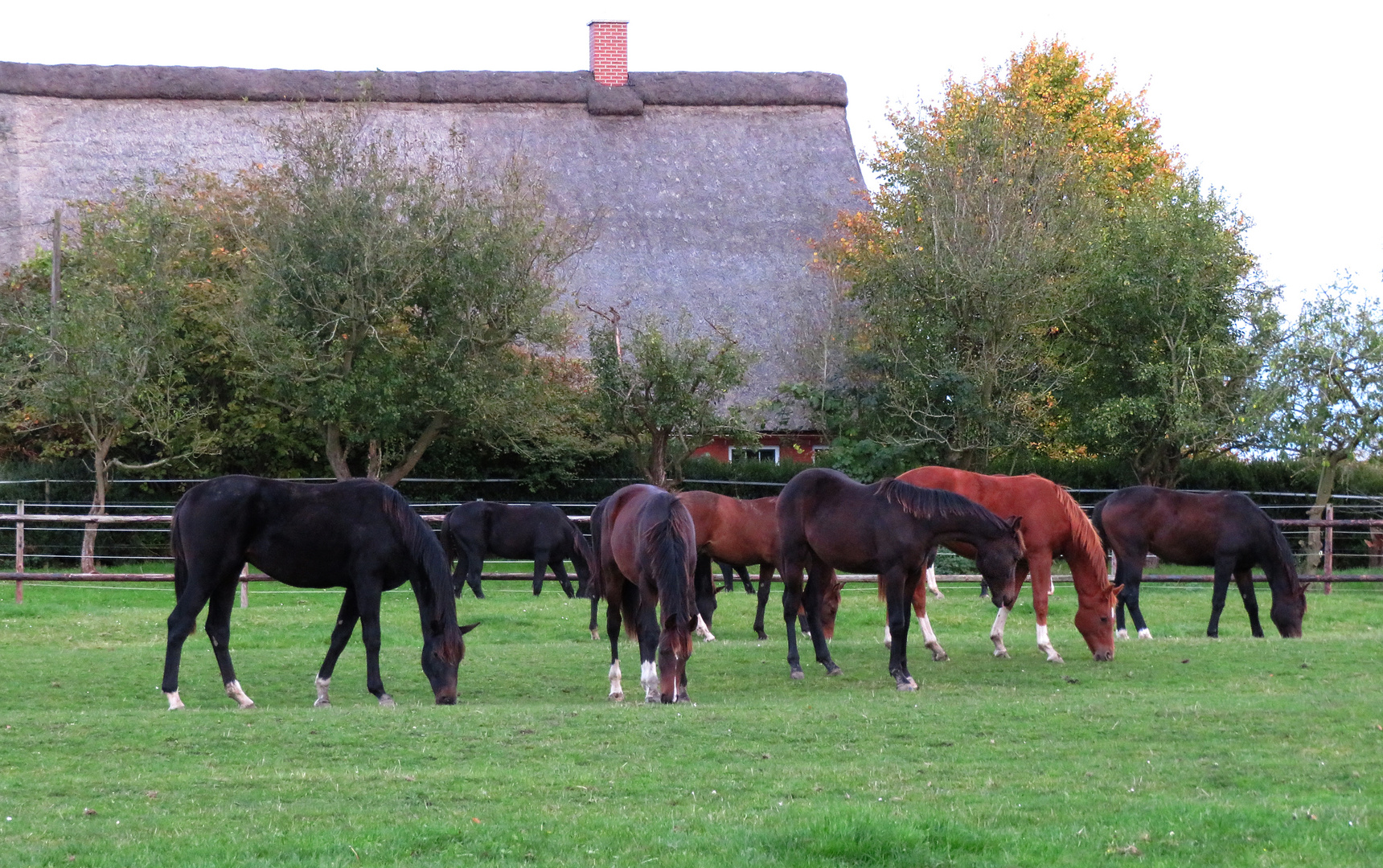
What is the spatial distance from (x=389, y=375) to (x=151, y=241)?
6.11 meters

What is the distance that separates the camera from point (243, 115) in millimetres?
36781

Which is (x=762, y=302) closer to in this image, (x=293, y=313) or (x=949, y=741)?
(x=293, y=313)

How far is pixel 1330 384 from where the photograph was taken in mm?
23875

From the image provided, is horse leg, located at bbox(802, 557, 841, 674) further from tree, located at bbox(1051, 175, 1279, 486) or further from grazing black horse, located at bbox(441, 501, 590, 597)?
tree, located at bbox(1051, 175, 1279, 486)

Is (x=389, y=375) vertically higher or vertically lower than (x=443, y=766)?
higher

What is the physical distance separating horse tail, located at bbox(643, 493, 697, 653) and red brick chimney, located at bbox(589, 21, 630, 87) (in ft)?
102

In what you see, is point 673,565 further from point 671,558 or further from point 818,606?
point 818,606

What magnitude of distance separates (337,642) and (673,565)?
2.82 m

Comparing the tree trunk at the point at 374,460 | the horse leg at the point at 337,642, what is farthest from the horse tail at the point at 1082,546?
the tree trunk at the point at 374,460

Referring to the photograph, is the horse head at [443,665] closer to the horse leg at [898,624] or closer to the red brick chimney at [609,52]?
the horse leg at [898,624]

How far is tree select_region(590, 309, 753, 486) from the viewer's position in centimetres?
2492

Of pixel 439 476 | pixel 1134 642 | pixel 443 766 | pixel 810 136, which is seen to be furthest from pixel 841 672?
pixel 810 136

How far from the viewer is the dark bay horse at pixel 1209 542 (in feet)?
49.0

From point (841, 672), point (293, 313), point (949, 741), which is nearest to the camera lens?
point (949, 741)
